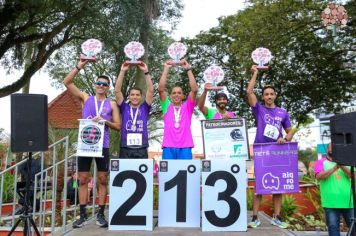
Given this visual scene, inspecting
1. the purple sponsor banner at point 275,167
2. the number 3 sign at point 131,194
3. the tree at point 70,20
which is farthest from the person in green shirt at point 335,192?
the tree at point 70,20

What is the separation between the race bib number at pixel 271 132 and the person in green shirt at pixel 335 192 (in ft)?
2.13

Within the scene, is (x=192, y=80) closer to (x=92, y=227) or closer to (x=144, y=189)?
(x=144, y=189)

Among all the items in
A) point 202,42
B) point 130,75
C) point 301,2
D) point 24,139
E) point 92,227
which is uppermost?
point 202,42

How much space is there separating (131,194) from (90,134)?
33.1 inches

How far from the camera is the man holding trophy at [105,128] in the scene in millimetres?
4691

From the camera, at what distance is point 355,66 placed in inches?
627

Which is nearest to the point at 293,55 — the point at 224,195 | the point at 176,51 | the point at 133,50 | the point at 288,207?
the point at 288,207

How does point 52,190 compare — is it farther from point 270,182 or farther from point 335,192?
point 335,192

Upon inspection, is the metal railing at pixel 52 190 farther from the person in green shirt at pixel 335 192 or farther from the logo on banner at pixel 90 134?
the person in green shirt at pixel 335 192

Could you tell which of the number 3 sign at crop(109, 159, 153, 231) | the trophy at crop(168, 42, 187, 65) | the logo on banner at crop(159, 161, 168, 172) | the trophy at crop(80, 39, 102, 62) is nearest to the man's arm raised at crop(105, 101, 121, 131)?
the number 3 sign at crop(109, 159, 153, 231)

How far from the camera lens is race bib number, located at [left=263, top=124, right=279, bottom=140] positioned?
491 cm

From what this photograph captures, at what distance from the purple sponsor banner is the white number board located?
0.83 meters

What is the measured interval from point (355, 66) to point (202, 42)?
9909 mm

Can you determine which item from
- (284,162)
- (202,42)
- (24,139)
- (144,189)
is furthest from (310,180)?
(202,42)
